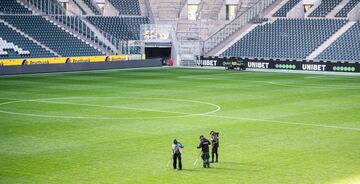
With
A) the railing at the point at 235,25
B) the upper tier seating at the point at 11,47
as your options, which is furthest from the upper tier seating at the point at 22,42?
the railing at the point at 235,25

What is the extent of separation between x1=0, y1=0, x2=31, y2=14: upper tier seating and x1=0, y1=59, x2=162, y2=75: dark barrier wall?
500 inches

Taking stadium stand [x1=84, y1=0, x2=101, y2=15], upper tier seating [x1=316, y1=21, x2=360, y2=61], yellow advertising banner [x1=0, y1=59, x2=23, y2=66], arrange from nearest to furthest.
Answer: yellow advertising banner [x1=0, y1=59, x2=23, y2=66] → upper tier seating [x1=316, y1=21, x2=360, y2=61] → stadium stand [x1=84, y1=0, x2=101, y2=15]

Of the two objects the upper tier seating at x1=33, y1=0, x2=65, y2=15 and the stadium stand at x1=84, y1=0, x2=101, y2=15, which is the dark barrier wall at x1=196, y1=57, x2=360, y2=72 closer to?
the stadium stand at x1=84, y1=0, x2=101, y2=15

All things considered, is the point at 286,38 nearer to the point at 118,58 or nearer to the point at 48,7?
the point at 118,58

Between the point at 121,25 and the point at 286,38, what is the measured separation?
22.8 m

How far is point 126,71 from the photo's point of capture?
8044 centimetres

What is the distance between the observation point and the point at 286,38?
293 feet

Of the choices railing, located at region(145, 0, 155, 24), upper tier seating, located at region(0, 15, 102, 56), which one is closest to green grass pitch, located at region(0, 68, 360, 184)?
upper tier seating, located at region(0, 15, 102, 56)

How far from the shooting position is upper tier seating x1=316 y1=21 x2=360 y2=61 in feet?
267

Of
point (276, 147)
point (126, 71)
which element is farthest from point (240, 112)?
point (126, 71)

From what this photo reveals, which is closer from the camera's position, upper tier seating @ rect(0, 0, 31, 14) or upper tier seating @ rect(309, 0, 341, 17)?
upper tier seating @ rect(0, 0, 31, 14)

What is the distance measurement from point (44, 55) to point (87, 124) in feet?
146

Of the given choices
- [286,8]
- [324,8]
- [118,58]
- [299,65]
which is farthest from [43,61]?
[324,8]

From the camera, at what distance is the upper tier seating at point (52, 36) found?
83.9 metres
